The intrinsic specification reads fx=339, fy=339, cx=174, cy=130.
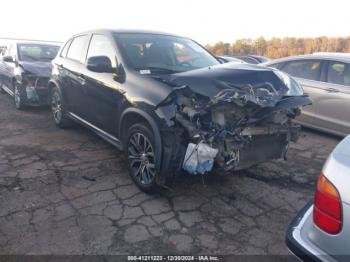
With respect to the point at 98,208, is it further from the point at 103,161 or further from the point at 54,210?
the point at 103,161

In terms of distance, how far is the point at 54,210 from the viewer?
343 cm

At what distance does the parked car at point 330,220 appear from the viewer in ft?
5.84

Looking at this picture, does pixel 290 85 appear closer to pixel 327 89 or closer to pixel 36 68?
pixel 327 89

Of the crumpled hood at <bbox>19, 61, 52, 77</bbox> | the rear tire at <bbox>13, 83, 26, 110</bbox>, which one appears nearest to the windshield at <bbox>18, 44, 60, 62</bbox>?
the crumpled hood at <bbox>19, 61, 52, 77</bbox>

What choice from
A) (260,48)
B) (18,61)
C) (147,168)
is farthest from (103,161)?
(260,48)

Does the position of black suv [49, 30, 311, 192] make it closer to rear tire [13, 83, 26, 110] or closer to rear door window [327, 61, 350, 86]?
rear door window [327, 61, 350, 86]

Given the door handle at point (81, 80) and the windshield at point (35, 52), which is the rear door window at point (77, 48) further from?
the windshield at point (35, 52)

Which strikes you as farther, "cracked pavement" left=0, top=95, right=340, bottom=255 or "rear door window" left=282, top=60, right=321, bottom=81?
"rear door window" left=282, top=60, right=321, bottom=81

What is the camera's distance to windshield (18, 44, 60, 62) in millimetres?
8078

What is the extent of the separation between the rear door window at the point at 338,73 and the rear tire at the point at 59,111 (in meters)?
4.65

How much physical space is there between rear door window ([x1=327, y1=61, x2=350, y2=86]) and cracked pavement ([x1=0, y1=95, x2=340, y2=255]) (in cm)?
144

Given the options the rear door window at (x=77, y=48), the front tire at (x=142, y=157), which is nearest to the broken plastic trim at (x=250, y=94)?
the front tire at (x=142, y=157)

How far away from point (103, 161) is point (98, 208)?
1.30 metres

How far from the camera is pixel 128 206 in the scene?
355 cm
